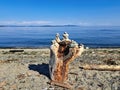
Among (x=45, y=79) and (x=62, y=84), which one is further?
(x=45, y=79)

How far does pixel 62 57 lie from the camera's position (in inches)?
700

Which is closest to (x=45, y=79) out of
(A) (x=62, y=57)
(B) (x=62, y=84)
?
(B) (x=62, y=84)

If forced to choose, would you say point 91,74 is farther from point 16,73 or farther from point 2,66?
point 2,66

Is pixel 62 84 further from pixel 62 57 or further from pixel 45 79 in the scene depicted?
pixel 62 57

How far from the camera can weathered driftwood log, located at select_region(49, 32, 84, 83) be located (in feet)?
57.4

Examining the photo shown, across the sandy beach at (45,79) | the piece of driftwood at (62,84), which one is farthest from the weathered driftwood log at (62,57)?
the sandy beach at (45,79)

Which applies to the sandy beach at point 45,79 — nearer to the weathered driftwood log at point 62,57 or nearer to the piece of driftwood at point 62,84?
the piece of driftwood at point 62,84

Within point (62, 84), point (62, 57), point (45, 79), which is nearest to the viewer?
point (62, 84)

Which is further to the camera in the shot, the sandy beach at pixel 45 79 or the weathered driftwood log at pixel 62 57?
the weathered driftwood log at pixel 62 57

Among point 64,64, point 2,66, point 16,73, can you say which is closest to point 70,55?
point 64,64

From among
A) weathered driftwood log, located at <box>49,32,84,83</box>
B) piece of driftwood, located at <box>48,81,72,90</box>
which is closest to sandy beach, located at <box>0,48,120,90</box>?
piece of driftwood, located at <box>48,81,72,90</box>

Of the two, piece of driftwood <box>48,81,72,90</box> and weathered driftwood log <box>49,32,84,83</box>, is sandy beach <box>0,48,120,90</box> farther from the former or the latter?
weathered driftwood log <box>49,32,84,83</box>

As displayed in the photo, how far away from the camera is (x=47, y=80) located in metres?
17.8

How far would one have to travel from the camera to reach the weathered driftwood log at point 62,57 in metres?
17.5
